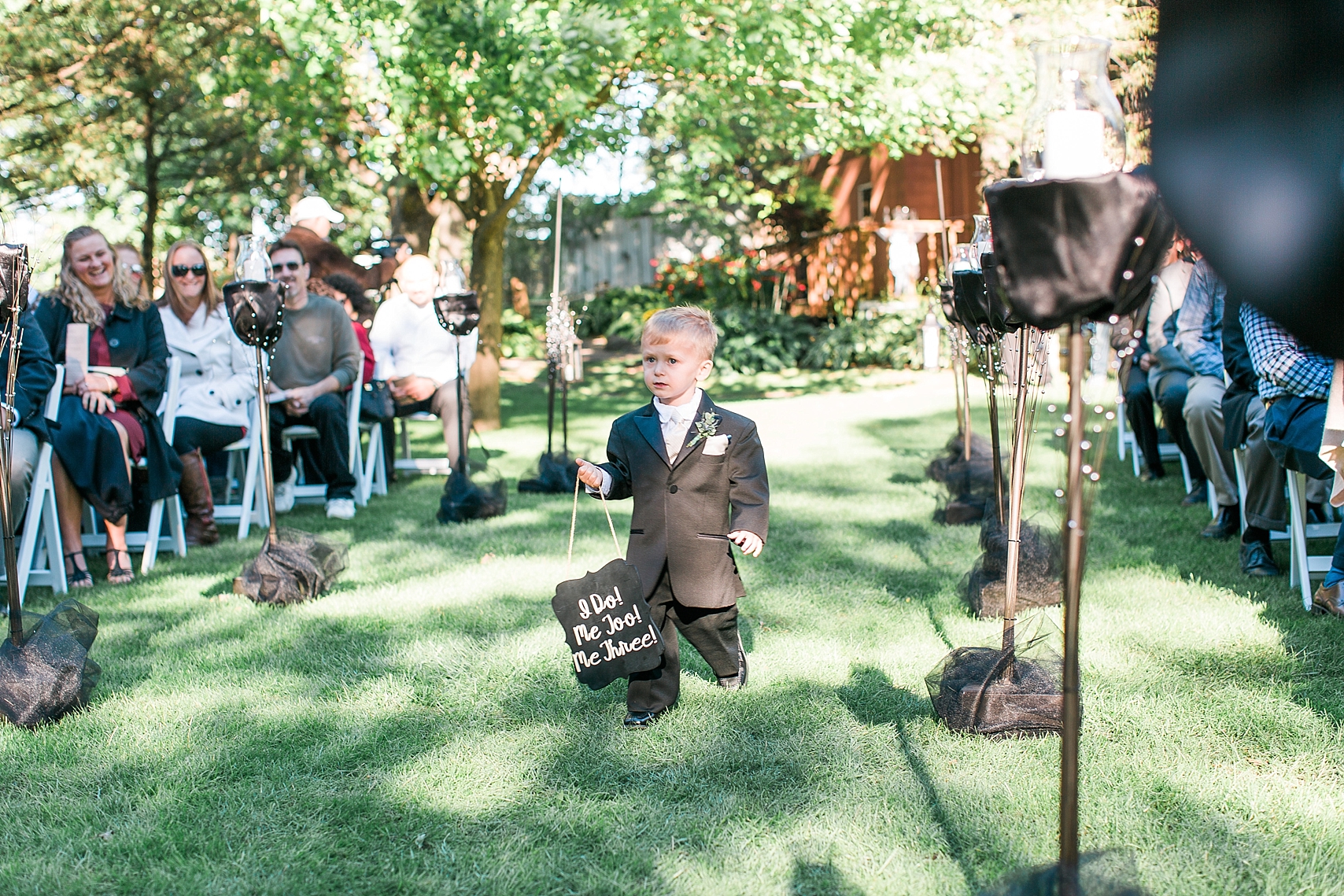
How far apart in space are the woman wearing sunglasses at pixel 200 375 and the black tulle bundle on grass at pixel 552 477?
6.40 feet

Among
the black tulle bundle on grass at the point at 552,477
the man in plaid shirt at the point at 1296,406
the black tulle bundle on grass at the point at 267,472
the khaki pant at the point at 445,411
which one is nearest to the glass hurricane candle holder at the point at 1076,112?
the man in plaid shirt at the point at 1296,406

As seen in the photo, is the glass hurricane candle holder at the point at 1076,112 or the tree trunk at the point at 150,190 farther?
the tree trunk at the point at 150,190

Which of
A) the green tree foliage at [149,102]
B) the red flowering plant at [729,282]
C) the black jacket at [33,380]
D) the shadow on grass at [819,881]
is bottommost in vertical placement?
the shadow on grass at [819,881]

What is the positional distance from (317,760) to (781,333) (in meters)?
15.5

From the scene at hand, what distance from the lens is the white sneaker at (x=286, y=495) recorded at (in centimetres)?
732

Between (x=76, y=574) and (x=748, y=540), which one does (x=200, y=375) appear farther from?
(x=748, y=540)

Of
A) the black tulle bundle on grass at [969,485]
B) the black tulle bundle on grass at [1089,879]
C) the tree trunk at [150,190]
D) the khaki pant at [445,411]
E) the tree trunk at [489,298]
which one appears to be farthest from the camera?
the tree trunk at [150,190]

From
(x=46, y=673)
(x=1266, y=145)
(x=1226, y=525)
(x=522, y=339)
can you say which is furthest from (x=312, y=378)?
(x=522, y=339)

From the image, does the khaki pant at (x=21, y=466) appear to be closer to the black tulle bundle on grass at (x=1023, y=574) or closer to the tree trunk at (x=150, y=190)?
the black tulle bundle on grass at (x=1023, y=574)

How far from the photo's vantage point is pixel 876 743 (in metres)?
3.12

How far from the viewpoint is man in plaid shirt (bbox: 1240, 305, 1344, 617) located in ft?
13.4

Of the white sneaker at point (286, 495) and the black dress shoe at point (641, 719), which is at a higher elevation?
the white sneaker at point (286, 495)

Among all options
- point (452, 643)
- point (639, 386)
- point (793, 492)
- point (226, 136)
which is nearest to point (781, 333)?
point (639, 386)

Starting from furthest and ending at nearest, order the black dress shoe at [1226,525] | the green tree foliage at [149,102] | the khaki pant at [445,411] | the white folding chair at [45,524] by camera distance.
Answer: the green tree foliage at [149,102] → the khaki pant at [445,411] → the black dress shoe at [1226,525] → the white folding chair at [45,524]
